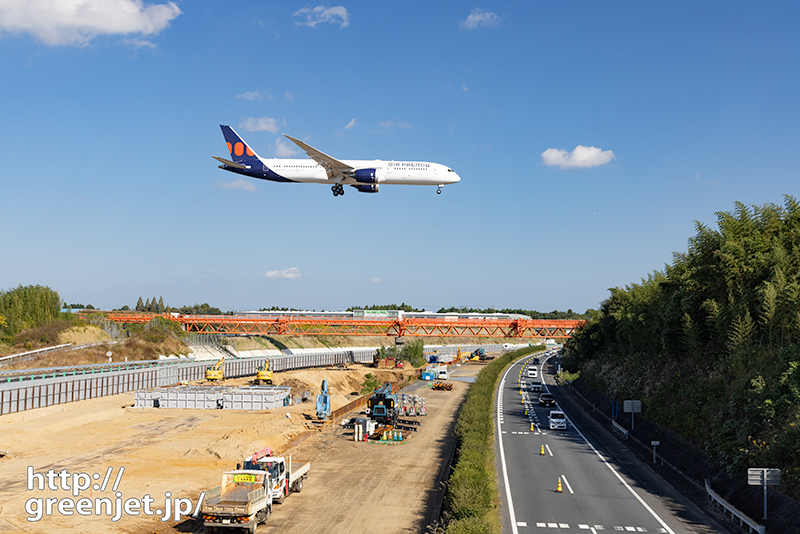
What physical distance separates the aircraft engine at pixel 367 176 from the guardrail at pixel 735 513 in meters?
34.4

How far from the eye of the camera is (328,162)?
52500 millimetres

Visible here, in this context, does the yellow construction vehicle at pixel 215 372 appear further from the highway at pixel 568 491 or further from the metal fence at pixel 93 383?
the highway at pixel 568 491

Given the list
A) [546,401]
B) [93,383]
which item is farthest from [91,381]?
[546,401]

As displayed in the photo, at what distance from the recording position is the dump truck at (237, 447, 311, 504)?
1299 inches

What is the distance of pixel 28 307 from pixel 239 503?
111 meters

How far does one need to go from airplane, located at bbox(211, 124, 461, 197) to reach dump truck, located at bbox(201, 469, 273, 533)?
29.2 m

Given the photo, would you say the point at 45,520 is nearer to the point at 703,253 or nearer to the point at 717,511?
the point at 717,511

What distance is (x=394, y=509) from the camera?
3444 cm

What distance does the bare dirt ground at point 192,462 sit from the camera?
104ft

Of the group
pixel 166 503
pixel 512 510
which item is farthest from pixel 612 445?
pixel 166 503

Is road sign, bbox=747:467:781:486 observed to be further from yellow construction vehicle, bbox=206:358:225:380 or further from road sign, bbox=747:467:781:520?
yellow construction vehicle, bbox=206:358:225:380

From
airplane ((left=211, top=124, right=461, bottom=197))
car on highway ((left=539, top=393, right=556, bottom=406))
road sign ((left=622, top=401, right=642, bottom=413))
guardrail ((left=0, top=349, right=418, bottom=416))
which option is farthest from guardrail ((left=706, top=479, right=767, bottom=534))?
guardrail ((left=0, top=349, right=418, bottom=416))

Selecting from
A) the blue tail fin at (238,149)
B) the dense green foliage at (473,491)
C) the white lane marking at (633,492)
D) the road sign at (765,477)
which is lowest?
the white lane marking at (633,492)

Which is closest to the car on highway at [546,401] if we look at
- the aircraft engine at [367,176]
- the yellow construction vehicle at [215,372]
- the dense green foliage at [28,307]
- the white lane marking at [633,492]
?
the white lane marking at [633,492]
